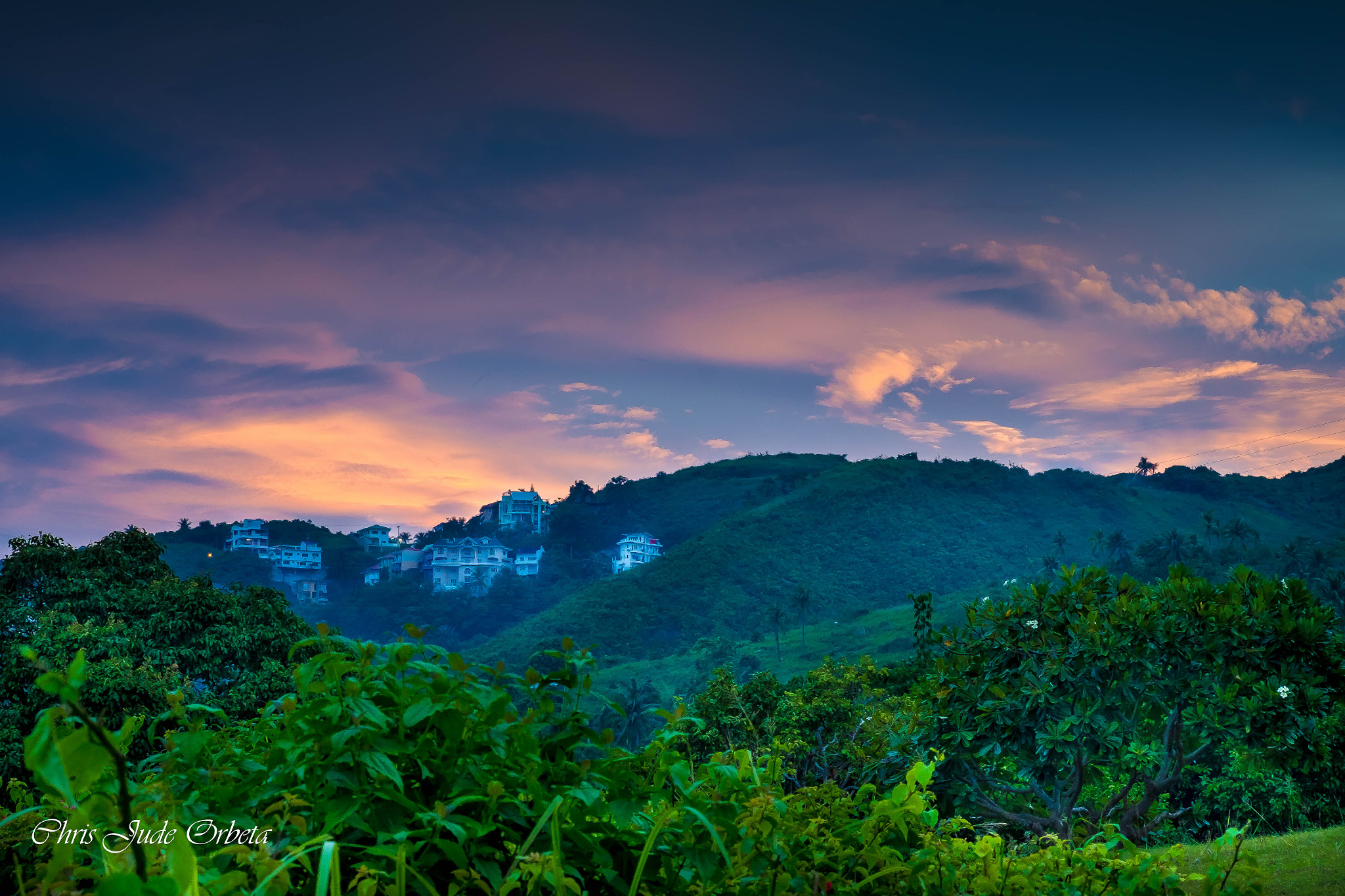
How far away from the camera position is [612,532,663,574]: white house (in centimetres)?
8712

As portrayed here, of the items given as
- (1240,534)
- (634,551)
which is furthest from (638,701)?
(1240,534)

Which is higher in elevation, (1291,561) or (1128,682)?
(1128,682)

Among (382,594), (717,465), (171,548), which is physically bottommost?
(382,594)

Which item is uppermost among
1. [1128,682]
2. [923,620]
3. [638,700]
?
[923,620]

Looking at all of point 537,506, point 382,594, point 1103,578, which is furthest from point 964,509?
point 1103,578

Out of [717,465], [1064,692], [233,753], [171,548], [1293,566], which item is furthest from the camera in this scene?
[717,465]

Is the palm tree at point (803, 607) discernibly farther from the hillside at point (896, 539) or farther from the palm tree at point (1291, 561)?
the palm tree at point (1291, 561)

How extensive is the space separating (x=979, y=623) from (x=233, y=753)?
5112 millimetres

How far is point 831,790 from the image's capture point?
1.43 m

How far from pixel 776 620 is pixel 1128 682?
2264 inches

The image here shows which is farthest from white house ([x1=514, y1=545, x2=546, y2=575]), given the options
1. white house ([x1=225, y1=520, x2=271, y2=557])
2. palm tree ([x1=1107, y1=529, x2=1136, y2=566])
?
palm tree ([x1=1107, y1=529, x2=1136, y2=566])

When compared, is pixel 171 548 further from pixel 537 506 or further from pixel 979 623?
pixel 979 623

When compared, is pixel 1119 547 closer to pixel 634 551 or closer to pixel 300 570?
pixel 634 551

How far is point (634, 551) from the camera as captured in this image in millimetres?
88125
